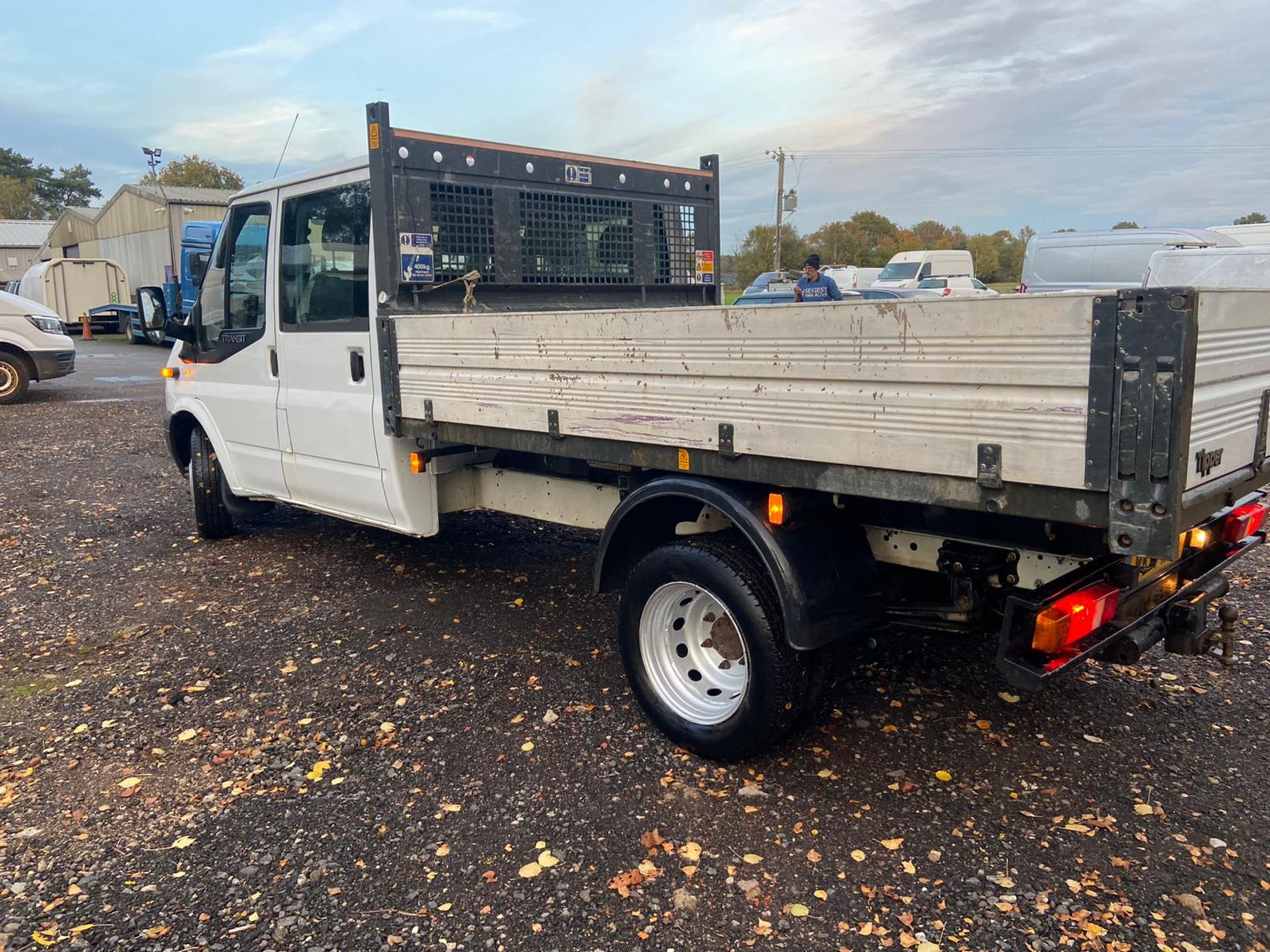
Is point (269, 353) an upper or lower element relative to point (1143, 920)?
upper

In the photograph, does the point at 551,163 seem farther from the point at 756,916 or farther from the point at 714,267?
the point at 756,916

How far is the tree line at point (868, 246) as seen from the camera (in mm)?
55531

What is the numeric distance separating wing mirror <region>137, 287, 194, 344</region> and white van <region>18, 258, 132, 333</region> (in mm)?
25029

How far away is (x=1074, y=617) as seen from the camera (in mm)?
2742

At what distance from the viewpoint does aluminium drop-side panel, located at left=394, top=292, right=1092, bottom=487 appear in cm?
238

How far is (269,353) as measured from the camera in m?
5.56

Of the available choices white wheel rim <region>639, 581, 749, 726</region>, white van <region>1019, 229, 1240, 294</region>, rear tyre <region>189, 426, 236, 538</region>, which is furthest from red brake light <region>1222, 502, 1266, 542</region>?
white van <region>1019, 229, 1240, 294</region>

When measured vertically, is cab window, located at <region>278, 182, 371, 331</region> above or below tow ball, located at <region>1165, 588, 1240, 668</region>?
above

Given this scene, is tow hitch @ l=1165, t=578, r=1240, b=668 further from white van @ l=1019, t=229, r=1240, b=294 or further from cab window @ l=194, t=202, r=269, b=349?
white van @ l=1019, t=229, r=1240, b=294

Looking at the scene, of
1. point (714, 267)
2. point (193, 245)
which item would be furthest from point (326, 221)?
point (193, 245)

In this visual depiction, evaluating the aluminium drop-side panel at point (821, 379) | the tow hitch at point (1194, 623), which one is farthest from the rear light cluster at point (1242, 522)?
the aluminium drop-side panel at point (821, 379)

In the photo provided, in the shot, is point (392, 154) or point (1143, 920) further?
point (392, 154)

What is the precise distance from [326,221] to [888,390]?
3.50 meters

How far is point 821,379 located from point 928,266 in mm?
30831
